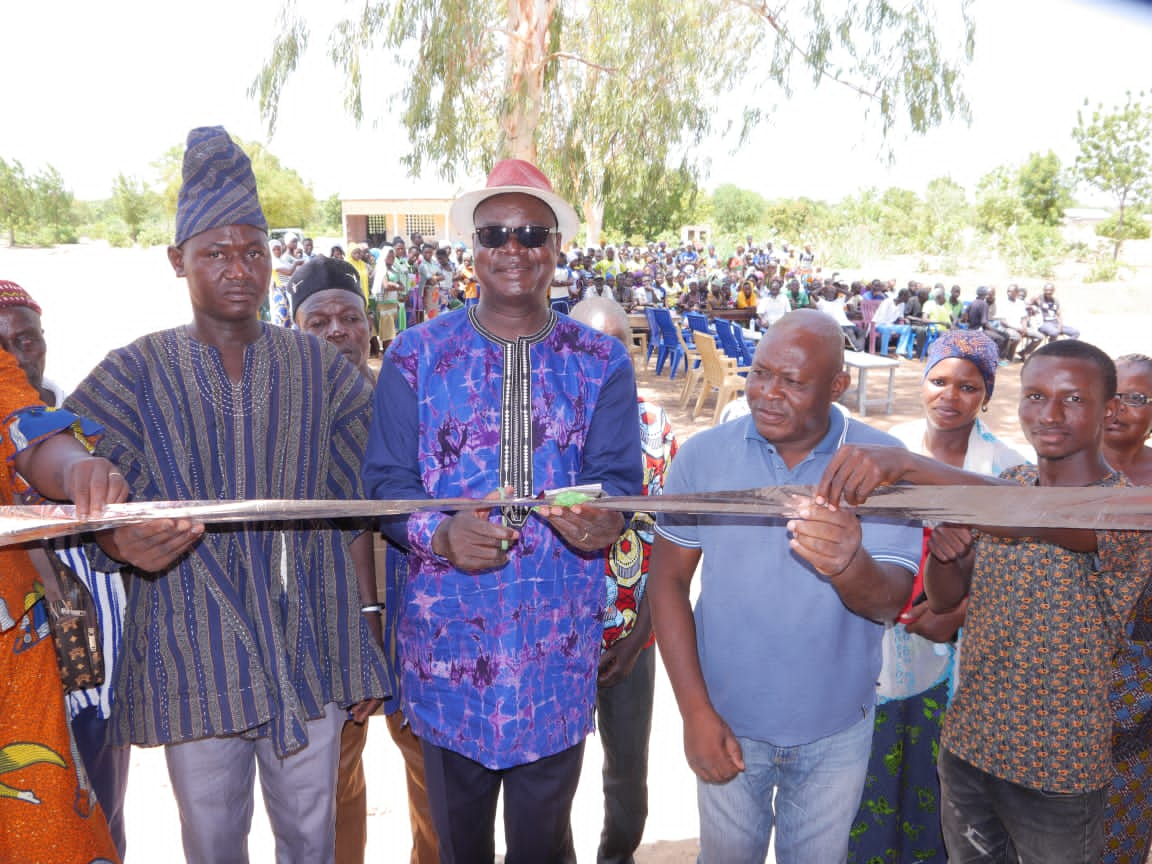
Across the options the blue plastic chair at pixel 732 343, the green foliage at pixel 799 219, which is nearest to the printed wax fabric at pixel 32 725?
the blue plastic chair at pixel 732 343

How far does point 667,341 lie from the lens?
14.9 meters

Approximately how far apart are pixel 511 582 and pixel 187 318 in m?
19.7

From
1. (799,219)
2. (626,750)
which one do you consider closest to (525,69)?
(626,750)

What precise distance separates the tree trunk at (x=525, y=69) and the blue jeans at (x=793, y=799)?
12075 millimetres

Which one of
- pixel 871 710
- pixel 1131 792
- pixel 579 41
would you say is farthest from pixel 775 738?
pixel 579 41

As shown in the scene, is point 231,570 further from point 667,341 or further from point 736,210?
point 736,210

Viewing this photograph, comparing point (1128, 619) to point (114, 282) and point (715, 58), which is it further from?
point (114, 282)

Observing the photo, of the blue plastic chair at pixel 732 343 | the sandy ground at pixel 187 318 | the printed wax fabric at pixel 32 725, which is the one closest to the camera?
the printed wax fabric at pixel 32 725

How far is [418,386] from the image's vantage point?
2.23 metres

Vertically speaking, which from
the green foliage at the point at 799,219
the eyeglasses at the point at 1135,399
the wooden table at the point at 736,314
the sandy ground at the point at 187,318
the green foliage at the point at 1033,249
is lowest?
the sandy ground at the point at 187,318

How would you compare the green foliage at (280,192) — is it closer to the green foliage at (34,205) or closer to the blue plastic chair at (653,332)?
the green foliage at (34,205)

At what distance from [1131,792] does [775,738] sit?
4.21ft

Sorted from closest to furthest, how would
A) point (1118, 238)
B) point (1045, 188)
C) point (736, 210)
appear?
1. point (1118, 238)
2. point (1045, 188)
3. point (736, 210)

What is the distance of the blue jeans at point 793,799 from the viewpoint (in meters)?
2.15
